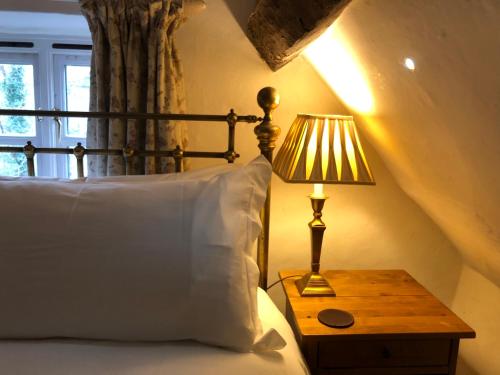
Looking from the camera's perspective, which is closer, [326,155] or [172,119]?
[326,155]

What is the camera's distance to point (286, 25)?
1.22 metres

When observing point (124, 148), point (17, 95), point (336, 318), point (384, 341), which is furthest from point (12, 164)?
point (384, 341)

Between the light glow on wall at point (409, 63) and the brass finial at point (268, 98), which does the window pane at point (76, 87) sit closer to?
the brass finial at point (268, 98)

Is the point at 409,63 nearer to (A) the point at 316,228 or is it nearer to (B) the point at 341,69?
(B) the point at 341,69

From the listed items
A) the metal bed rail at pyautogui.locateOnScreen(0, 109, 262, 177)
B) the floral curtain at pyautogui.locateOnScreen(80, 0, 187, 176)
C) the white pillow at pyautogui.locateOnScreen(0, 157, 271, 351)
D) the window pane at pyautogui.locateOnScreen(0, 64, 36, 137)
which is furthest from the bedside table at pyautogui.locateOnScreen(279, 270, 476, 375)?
the window pane at pyautogui.locateOnScreen(0, 64, 36, 137)

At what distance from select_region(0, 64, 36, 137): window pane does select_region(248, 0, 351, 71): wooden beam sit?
3.05 feet

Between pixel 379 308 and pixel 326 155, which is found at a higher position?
pixel 326 155

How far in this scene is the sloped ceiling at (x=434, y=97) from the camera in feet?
2.54

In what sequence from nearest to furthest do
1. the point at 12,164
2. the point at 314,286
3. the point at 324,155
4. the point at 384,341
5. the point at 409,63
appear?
1. the point at 409,63
2. the point at 384,341
3. the point at 324,155
4. the point at 314,286
5. the point at 12,164

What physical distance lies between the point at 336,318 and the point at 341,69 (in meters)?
0.76

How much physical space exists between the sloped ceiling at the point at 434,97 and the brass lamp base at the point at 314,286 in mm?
466

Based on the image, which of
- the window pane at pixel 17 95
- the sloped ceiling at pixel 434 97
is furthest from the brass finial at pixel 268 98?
the window pane at pixel 17 95

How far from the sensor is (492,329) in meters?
1.69

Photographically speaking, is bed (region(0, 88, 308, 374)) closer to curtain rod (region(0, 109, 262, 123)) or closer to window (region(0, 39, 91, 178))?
curtain rod (region(0, 109, 262, 123))
